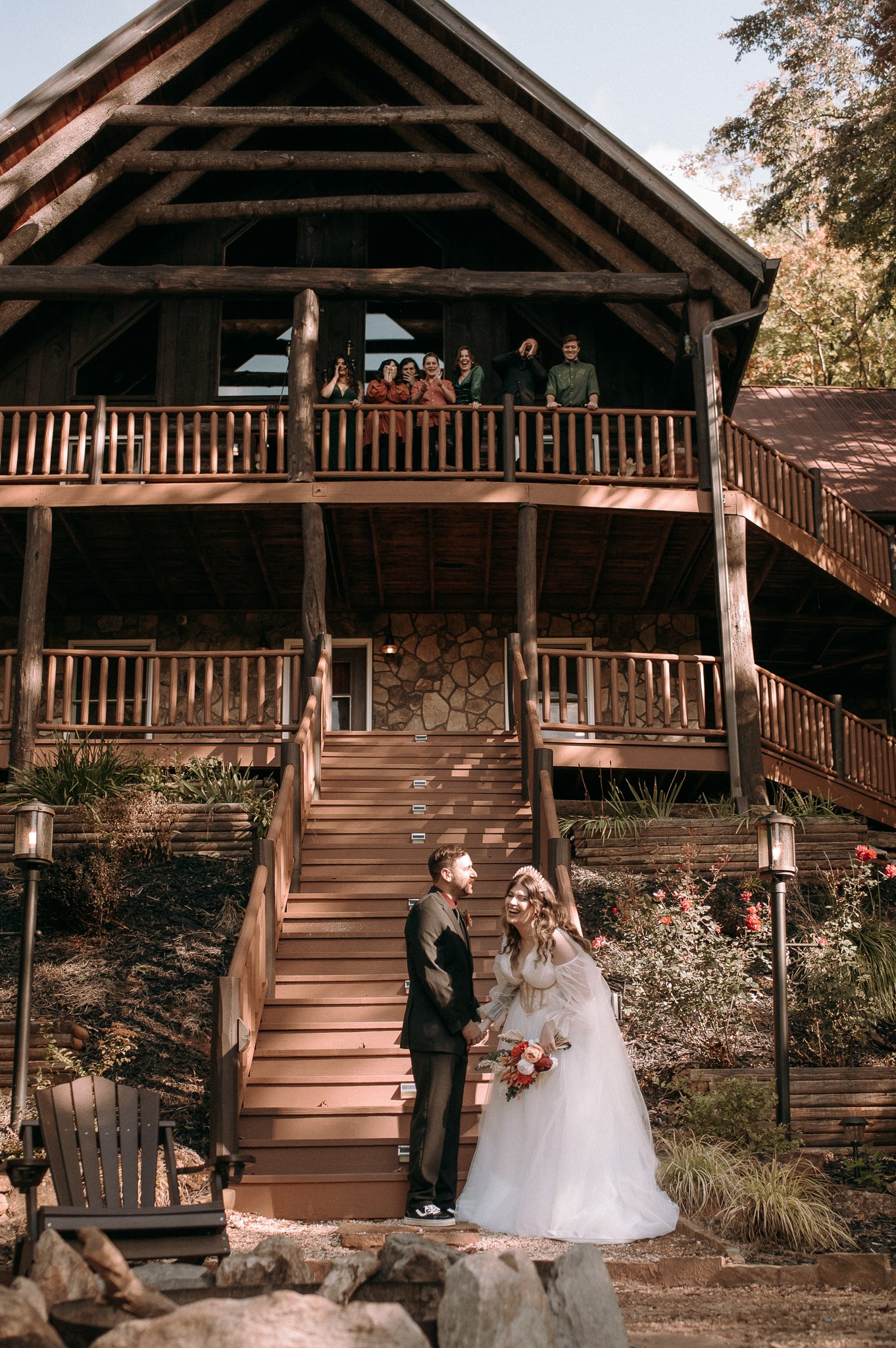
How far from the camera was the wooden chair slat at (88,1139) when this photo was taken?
5.84 meters

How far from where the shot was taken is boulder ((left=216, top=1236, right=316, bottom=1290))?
15.0ft

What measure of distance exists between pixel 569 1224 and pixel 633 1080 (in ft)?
2.84

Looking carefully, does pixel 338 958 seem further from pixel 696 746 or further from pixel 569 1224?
pixel 696 746

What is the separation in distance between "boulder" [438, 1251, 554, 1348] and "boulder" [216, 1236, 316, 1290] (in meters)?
0.64

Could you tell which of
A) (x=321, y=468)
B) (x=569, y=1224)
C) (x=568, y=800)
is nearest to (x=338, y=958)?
(x=569, y=1224)

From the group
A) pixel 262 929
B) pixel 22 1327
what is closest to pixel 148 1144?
pixel 22 1327

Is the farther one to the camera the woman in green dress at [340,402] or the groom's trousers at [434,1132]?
the woman in green dress at [340,402]

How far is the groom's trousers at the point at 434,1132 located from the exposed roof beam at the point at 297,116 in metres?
11.5

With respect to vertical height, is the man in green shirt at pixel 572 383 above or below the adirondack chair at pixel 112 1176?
above

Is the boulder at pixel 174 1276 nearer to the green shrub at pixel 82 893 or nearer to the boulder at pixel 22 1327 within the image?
the boulder at pixel 22 1327

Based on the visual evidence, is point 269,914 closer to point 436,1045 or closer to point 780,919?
point 436,1045

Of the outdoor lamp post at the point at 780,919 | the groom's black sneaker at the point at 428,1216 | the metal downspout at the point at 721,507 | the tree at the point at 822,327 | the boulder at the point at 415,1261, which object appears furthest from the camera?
the tree at the point at 822,327

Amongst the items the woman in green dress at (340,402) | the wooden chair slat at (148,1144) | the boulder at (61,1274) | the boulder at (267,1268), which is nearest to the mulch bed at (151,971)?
the wooden chair slat at (148,1144)

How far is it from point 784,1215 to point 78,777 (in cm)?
848
